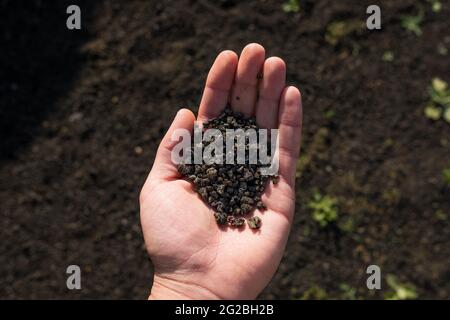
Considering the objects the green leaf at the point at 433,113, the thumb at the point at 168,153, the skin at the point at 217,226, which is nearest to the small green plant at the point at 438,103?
the green leaf at the point at 433,113

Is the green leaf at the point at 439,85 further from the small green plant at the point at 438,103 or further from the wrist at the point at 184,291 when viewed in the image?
the wrist at the point at 184,291

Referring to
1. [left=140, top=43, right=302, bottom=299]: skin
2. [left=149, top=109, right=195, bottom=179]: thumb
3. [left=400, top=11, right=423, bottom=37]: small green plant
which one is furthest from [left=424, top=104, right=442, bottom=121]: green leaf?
[left=149, top=109, right=195, bottom=179]: thumb

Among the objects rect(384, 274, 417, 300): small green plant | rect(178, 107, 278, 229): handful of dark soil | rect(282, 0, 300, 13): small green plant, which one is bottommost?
rect(384, 274, 417, 300): small green plant

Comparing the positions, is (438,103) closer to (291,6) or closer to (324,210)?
(324,210)

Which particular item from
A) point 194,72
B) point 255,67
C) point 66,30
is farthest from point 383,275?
point 66,30

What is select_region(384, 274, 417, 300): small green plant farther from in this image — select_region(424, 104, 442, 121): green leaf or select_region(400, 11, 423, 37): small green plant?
select_region(400, 11, 423, 37): small green plant

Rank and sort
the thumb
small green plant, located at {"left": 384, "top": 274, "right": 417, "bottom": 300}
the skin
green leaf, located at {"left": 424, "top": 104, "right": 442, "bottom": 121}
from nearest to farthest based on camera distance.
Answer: the skin < the thumb < small green plant, located at {"left": 384, "top": 274, "right": 417, "bottom": 300} < green leaf, located at {"left": 424, "top": 104, "right": 442, "bottom": 121}
